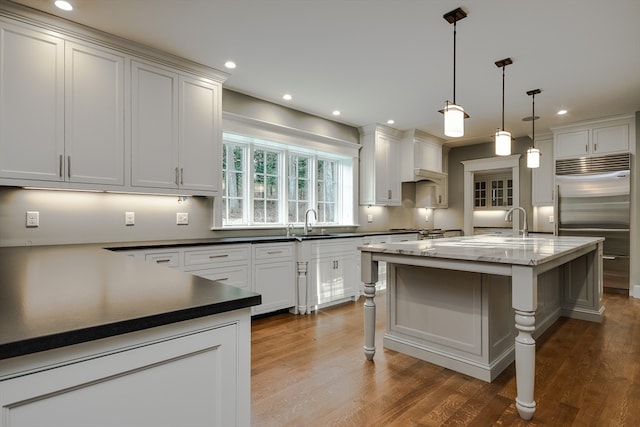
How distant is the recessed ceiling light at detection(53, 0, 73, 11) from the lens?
92.2 inches

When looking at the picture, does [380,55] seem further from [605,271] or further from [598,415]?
[605,271]

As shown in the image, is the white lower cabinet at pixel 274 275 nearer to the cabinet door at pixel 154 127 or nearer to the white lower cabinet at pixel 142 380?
the cabinet door at pixel 154 127

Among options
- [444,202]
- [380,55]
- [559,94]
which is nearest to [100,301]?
[380,55]

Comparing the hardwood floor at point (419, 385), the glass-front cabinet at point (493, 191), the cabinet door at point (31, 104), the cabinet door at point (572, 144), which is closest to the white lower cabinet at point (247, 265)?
the hardwood floor at point (419, 385)

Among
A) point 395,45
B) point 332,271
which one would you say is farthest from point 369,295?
point 395,45

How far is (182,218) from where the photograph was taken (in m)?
3.49

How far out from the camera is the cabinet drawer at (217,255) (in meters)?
3.01

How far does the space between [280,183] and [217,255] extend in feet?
5.35

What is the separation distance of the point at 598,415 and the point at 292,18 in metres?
3.19

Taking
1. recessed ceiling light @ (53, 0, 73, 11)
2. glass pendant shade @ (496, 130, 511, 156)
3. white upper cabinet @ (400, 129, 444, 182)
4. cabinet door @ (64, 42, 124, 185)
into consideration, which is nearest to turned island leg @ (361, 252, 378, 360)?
glass pendant shade @ (496, 130, 511, 156)

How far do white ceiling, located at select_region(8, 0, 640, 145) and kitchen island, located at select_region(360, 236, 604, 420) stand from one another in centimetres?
170

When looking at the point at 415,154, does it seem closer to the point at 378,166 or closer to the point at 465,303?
the point at 378,166

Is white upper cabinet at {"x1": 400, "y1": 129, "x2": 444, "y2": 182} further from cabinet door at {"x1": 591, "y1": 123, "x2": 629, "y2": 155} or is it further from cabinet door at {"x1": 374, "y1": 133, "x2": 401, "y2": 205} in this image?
cabinet door at {"x1": 591, "y1": 123, "x2": 629, "y2": 155}

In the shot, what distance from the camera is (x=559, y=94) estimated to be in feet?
13.5
